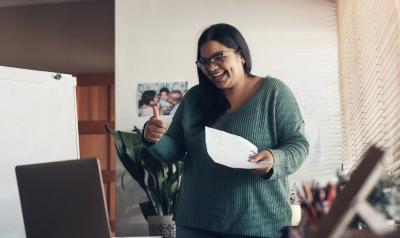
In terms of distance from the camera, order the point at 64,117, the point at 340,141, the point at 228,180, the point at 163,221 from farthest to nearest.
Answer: the point at 340,141, the point at 163,221, the point at 64,117, the point at 228,180

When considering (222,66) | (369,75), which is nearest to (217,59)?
(222,66)

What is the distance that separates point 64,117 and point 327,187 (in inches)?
71.1

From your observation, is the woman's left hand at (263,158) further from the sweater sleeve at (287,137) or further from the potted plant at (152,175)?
the potted plant at (152,175)

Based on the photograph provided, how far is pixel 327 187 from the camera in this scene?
49 centimetres

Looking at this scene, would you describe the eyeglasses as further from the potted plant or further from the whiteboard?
the potted plant

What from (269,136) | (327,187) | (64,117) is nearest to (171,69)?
(64,117)

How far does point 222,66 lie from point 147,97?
1.79 metres

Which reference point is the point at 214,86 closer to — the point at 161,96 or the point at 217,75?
the point at 217,75

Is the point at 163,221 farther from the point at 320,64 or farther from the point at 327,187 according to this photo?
the point at 327,187

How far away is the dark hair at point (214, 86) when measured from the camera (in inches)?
53.3

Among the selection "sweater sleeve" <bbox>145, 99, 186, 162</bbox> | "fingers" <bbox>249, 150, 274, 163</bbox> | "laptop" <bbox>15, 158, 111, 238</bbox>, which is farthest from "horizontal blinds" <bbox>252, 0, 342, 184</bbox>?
"laptop" <bbox>15, 158, 111, 238</bbox>

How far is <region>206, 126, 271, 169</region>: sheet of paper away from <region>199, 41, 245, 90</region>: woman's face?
26 cm

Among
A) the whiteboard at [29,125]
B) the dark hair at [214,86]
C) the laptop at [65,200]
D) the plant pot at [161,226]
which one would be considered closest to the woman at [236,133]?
the dark hair at [214,86]

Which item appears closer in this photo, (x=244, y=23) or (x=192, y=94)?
(x=192, y=94)
